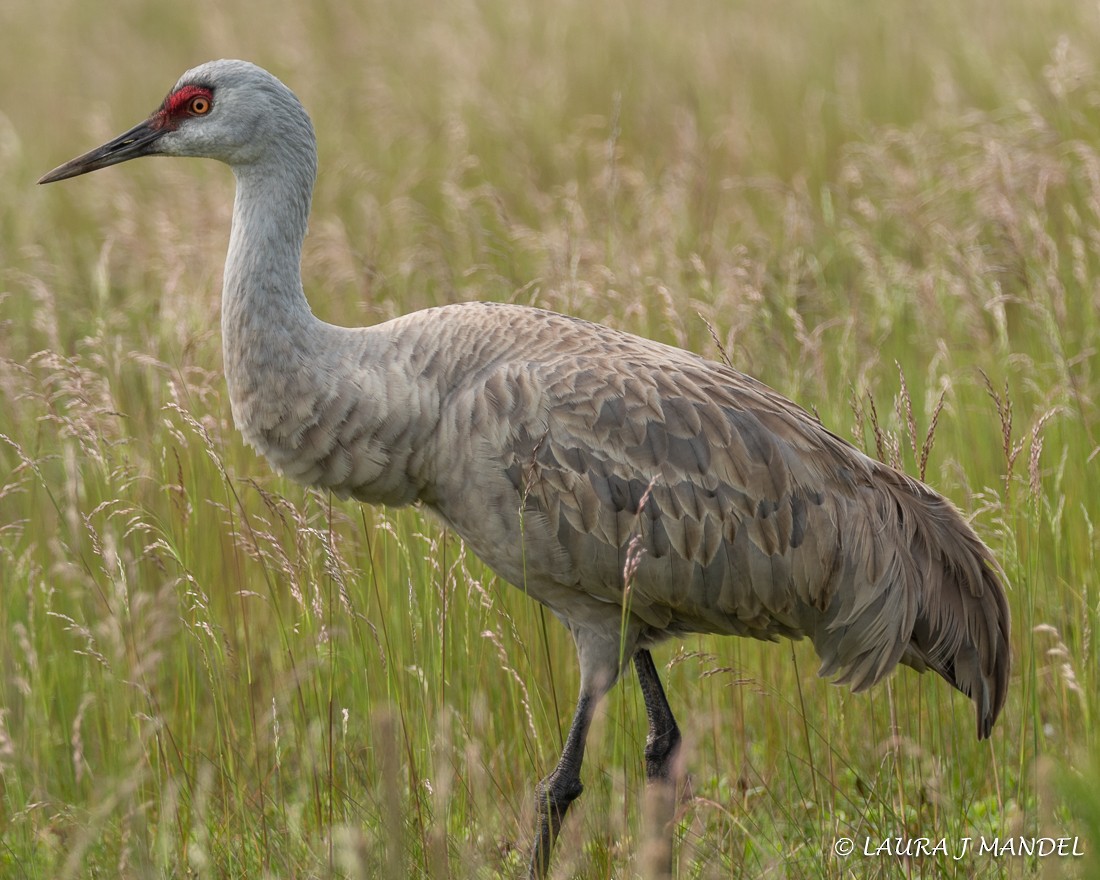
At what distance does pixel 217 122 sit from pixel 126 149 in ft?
0.98

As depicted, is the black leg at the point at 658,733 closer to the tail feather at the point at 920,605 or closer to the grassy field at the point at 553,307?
the grassy field at the point at 553,307

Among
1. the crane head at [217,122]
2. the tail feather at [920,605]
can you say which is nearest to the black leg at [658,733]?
the tail feather at [920,605]

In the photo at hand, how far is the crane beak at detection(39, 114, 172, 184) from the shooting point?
11.9ft

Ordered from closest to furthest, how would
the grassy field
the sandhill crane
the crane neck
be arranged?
the grassy field, the sandhill crane, the crane neck

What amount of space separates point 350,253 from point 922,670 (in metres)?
2.98

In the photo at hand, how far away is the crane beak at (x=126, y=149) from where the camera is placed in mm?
3635

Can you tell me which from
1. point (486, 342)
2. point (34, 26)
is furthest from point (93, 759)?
point (34, 26)

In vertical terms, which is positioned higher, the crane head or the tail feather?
the crane head

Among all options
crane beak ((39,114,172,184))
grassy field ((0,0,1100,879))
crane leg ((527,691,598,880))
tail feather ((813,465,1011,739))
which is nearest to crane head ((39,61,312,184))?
crane beak ((39,114,172,184))

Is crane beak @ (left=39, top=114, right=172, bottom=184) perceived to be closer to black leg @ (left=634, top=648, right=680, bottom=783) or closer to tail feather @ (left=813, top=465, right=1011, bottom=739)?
black leg @ (left=634, top=648, right=680, bottom=783)

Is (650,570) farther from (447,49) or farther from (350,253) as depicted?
(447,49)

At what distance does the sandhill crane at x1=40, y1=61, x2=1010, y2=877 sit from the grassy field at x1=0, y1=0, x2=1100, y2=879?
140mm

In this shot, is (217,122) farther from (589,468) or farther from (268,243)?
(589,468)

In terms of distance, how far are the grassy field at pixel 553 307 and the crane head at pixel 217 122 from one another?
2.10ft
